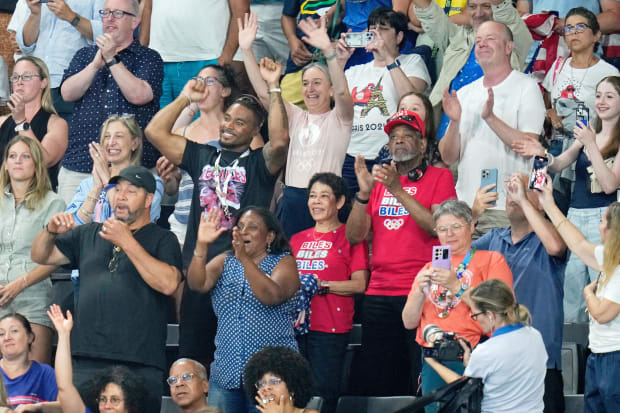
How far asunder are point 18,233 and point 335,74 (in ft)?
6.98

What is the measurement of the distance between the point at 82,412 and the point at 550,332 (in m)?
2.40

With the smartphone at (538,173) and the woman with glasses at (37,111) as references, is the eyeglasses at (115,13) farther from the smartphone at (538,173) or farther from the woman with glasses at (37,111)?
the smartphone at (538,173)

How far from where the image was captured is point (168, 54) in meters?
8.34

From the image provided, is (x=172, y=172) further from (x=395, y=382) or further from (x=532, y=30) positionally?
(x=532, y=30)

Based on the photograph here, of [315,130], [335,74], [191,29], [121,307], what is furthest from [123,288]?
[191,29]

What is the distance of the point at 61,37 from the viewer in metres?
8.50

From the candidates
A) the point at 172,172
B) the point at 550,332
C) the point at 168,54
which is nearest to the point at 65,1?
the point at 168,54

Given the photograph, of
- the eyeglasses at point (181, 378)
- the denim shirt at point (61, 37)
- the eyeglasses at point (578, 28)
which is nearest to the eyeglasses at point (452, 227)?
the eyeglasses at point (181, 378)

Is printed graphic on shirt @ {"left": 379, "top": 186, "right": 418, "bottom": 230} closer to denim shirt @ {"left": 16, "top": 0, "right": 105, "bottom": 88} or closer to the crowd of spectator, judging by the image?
the crowd of spectator

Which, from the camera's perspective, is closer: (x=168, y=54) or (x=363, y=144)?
(x=363, y=144)

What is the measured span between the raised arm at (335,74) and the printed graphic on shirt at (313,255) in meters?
0.91

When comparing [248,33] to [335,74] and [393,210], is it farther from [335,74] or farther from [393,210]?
[393,210]

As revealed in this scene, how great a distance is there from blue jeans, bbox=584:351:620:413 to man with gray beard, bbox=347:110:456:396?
933mm

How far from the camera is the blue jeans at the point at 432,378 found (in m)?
5.48
